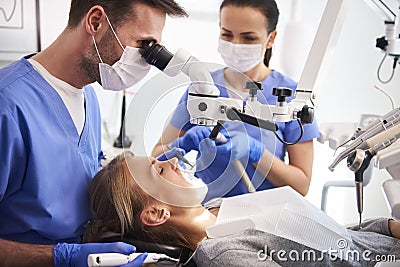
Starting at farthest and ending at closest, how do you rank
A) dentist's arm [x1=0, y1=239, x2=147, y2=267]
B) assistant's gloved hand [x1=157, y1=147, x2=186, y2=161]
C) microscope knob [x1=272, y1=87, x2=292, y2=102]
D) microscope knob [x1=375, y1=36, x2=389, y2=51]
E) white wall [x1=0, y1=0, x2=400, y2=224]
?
white wall [x1=0, y1=0, x2=400, y2=224]
microscope knob [x1=375, y1=36, x2=389, y2=51]
assistant's gloved hand [x1=157, y1=147, x2=186, y2=161]
dentist's arm [x1=0, y1=239, x2=147, y2=267]
microscope knob [x1=272, y1=87, x2=292, y2=102]

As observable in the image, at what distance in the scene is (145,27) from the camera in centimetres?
121

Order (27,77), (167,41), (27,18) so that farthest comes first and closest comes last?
(167,41) < (27,18) < (27,77)

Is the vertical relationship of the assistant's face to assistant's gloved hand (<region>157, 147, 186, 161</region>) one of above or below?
above

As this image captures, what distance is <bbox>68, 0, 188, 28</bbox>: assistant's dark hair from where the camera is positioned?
121 cm

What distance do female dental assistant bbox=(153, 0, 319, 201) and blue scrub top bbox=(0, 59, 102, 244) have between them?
0.25 m

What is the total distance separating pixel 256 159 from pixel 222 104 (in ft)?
1.51

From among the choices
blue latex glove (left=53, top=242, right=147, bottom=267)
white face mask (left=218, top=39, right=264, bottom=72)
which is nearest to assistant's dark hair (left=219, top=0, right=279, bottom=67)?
white face mask (left=218, top=39, right=264, bottom=72)

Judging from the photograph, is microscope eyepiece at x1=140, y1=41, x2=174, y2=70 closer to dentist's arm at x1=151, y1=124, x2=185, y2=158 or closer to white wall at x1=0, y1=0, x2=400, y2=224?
A: dentist's arm at x1=151, y1=124, x2=185, y2=158

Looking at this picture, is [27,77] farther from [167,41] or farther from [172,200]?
[167,41]

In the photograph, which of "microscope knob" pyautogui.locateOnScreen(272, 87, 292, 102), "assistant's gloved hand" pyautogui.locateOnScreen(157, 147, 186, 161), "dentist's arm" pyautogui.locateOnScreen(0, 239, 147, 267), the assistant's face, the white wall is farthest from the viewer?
the white wall

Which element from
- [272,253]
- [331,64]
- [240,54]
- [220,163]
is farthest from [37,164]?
[331,64]

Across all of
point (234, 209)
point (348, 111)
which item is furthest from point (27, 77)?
point (348, 111)

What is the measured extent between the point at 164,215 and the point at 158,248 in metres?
0.13

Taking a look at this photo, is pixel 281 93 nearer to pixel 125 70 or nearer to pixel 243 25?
pixel 125 70
